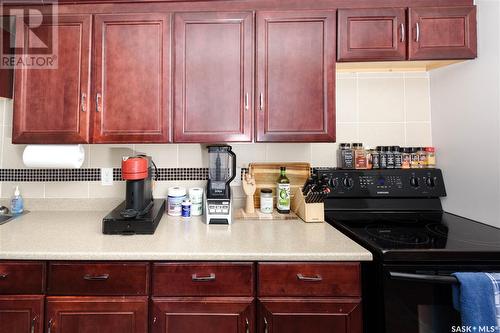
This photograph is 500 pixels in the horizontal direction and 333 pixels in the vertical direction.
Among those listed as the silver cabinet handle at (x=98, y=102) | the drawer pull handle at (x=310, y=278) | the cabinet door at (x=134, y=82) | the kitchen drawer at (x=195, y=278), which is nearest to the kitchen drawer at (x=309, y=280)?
the drawer pull handle at (x=310, y=278)

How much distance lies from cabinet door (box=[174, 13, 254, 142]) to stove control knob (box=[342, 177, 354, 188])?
2.27 ft

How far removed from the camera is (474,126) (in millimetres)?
Answer: 1430

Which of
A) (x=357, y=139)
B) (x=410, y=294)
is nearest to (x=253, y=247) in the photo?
(x=410, y=294)

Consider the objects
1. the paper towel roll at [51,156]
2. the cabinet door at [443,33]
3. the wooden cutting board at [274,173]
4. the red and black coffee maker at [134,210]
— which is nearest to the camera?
the red and black coffee maker at [134,210]

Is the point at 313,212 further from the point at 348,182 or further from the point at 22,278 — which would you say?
the point at 22,278

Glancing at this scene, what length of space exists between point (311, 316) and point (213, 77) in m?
1.25

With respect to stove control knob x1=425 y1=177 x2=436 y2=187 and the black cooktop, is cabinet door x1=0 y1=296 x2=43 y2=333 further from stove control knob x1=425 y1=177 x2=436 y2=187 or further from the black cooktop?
stove control knob x1=425 y1=177 x2=436 y2=187

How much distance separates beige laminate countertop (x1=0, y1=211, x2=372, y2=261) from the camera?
1.06 m

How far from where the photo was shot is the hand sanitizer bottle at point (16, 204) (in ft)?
5.41

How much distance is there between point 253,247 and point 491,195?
1.29m

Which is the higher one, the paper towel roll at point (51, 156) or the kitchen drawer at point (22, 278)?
the paper towel roll at point (51, 156)

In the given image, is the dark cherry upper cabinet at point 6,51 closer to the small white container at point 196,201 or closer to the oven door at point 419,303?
the small white container at point 196,201

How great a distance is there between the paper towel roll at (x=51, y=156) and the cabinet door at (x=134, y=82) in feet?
0.75

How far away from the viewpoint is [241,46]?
1.42 metres
